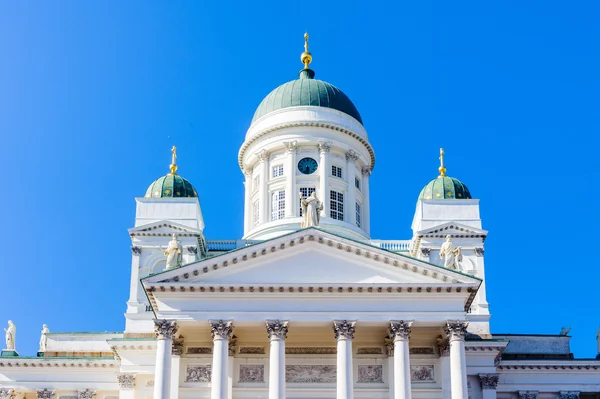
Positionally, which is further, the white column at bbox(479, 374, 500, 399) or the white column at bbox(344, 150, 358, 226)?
the white column at bbox(344, 150, 358, 226)

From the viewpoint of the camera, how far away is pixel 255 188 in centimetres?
6300

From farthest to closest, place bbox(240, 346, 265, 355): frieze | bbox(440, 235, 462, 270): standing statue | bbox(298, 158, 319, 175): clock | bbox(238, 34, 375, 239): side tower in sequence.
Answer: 1. bbox(298, 158, 319, 175): clock
2. bbox(238, 34, 375, 239): side tower
3. bbox(240, 346, 265, 355): frieze
4. bbox(440, 235, 462, 270): standing statue

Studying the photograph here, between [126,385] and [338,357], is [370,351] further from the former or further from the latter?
[126,385]

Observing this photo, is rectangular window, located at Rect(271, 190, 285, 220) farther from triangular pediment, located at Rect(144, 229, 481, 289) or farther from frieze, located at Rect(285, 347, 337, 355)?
triangular pediment, located at Rect(144, 229, 481, 289)

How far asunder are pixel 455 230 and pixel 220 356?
59.2 ft

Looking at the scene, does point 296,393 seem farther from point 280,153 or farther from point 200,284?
point 280,153

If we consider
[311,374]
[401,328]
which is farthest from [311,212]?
[311,374]

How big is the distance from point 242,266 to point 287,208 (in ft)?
55.5

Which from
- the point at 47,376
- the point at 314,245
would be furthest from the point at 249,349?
the point at 47,376

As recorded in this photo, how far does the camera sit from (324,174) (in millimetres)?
60656

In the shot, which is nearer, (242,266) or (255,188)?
(242,266)

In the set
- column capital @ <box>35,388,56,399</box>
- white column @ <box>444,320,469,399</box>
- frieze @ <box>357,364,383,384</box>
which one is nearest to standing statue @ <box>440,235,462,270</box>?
white column @ <box>444,320,469,399</box>

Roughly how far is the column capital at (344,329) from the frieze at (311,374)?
10.7 ft

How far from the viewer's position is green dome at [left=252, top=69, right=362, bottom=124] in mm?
63188
